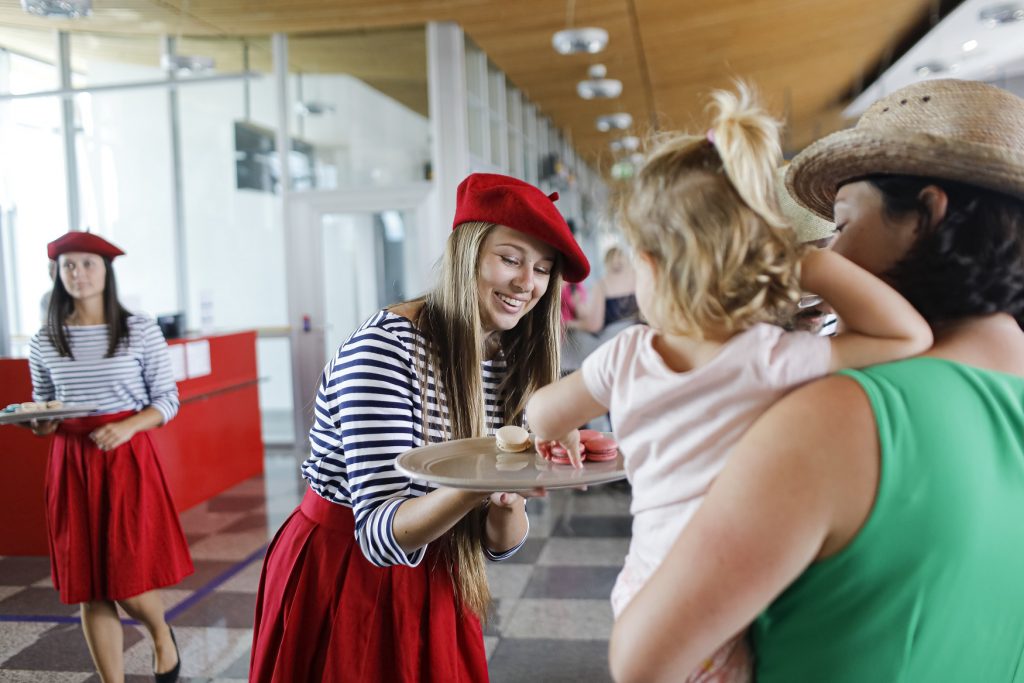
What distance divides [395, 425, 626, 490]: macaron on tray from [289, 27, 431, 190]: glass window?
6215 millimetres

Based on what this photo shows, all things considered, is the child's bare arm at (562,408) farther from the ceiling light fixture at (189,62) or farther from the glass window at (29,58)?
the ceiling light fixture at (189,62)

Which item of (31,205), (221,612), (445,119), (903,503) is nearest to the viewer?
(903,503)

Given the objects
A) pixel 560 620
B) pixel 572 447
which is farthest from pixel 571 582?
pixel 572 447

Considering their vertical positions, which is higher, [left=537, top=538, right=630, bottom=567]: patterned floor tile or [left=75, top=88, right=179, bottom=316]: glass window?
[left=75, top=88, right=179, bottom=316]: glass window

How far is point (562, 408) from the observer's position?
992 mm

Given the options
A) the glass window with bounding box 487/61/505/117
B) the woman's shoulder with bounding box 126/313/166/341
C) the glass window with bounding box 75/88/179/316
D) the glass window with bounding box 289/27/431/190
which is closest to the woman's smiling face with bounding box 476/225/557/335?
the woman's shoulder with bounding box 126/313/166/341

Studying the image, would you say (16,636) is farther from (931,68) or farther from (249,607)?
(931,68)

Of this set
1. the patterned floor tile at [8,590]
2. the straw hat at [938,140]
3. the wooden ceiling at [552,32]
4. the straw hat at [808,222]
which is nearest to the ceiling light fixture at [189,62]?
the wooden ceiling at [552,32]

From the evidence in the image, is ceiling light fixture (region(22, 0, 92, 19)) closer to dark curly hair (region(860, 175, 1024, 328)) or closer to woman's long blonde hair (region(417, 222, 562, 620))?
woman's long blonde hair (region(417, 222, 562, 620))

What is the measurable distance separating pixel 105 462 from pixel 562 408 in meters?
2.69

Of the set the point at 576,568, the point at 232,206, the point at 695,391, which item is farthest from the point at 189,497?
the point at 695,391

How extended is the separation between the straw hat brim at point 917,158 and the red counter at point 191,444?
13.5ft

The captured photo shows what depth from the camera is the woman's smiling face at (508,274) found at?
165cm

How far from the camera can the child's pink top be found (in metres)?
0.77
